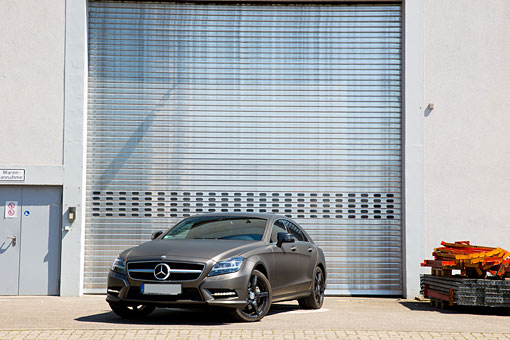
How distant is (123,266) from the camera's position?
9.53 meters

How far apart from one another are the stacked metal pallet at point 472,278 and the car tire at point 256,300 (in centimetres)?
393

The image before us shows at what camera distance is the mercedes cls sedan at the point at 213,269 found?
9.08 m

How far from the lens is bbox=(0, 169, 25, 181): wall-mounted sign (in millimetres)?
15547

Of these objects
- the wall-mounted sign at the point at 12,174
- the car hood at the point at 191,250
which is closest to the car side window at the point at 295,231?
the car hood at the point at 191,250

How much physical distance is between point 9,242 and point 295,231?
6.86 m

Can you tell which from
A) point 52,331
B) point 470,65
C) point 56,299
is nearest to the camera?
point 52,331

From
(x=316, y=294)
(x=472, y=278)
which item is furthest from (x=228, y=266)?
(x=472, y=278)

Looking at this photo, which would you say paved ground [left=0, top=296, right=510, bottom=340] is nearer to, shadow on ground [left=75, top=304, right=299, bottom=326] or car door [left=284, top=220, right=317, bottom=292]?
shadow on ground [left=75, top=304, right=299, bottom=326]

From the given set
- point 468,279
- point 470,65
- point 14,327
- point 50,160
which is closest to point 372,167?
point 470,65

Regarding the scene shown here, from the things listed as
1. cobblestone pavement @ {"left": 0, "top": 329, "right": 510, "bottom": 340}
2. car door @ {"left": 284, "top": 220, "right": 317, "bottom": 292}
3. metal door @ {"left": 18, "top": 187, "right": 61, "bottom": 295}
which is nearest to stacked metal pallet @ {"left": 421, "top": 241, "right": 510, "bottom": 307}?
car door @ {"left": 284, "top": 220, "right": 317, "bottom": 292}

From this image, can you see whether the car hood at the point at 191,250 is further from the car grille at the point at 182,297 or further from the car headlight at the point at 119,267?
the car grille at the point at 182,297

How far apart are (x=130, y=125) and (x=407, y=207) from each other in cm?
611

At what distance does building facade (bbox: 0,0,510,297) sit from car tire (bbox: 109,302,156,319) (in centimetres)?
568

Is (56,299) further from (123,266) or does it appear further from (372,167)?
(372,167)
